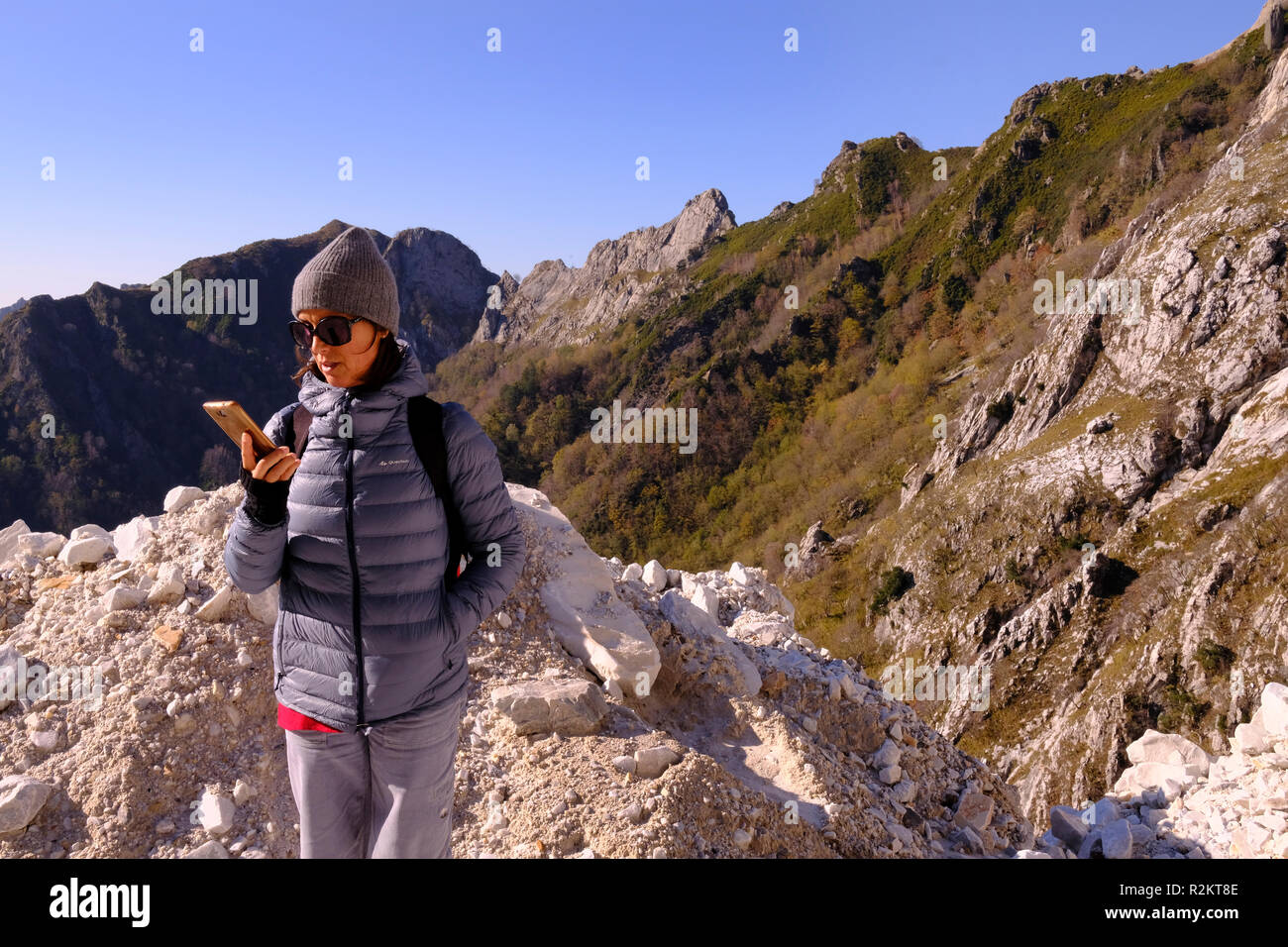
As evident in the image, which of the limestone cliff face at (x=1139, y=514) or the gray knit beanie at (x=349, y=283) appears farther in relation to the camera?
the limestone cliff face at (x=1139, y=514)

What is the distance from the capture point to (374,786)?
290cm

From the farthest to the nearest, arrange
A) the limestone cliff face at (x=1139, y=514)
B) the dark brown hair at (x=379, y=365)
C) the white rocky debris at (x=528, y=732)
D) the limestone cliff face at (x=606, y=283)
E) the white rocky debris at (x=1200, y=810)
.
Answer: the limestone cliff face at (x=606, y=283)
the limestone cliff face at (x=1139, y=514)
the white rocky debris at (x=1200, y=810)
the white rocky debris at (x=528, y=732)
the dark brown hair at (x=379, y=365)

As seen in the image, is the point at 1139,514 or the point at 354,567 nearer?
the point at 354,567

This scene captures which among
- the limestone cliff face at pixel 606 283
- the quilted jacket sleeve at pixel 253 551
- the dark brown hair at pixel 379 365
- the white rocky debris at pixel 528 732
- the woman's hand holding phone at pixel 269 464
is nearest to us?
the woman's hand holding phone at pixel 269 464

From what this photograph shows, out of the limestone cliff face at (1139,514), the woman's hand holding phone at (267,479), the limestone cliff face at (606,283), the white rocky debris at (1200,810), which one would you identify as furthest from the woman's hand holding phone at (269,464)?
the limestone cliff face at (606,283)

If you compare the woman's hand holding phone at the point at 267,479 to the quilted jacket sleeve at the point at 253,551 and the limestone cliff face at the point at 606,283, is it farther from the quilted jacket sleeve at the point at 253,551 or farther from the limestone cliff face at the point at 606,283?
the limestone cliff face at the point at 606,283

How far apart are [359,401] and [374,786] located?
5.03ft

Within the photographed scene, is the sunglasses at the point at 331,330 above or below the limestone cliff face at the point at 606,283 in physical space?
below

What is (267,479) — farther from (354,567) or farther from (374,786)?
(374,786)

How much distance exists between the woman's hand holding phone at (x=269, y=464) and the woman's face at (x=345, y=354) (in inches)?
16.9

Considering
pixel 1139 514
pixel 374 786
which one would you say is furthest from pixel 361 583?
pixel 1139 514

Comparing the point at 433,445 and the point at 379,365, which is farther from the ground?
the point at 379,365

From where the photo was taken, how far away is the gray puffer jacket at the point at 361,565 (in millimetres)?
2744

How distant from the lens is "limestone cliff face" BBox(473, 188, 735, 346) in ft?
368
